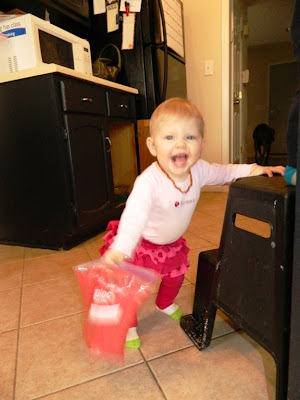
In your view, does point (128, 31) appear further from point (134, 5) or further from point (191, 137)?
point (191, 137)

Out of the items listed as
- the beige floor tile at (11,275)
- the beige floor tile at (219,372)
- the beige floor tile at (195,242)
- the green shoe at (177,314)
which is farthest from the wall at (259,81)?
the beige floor tile at (219,372)

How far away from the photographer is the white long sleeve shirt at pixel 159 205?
2.14 feet

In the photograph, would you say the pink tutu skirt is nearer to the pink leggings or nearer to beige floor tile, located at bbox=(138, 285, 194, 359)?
the pink leggings

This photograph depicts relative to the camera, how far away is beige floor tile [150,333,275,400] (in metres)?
0.59

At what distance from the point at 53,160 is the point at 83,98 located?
34cm

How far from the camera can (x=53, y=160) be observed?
1347 millimetres

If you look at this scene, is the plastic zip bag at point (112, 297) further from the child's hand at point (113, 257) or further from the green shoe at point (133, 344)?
the green shoe at point (133, 344)

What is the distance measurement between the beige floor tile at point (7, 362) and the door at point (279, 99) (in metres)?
6.25

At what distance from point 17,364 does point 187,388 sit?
0.41m

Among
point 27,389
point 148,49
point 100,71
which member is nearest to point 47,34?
point 100,71

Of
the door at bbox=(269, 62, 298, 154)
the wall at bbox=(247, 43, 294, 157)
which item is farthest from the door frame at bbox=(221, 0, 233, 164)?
the door at bbox=(269, 62, 298, 154)

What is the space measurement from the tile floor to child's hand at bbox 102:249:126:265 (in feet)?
0.88

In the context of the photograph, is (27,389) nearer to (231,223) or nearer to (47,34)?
(231,223)

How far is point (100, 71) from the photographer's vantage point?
183 cm
